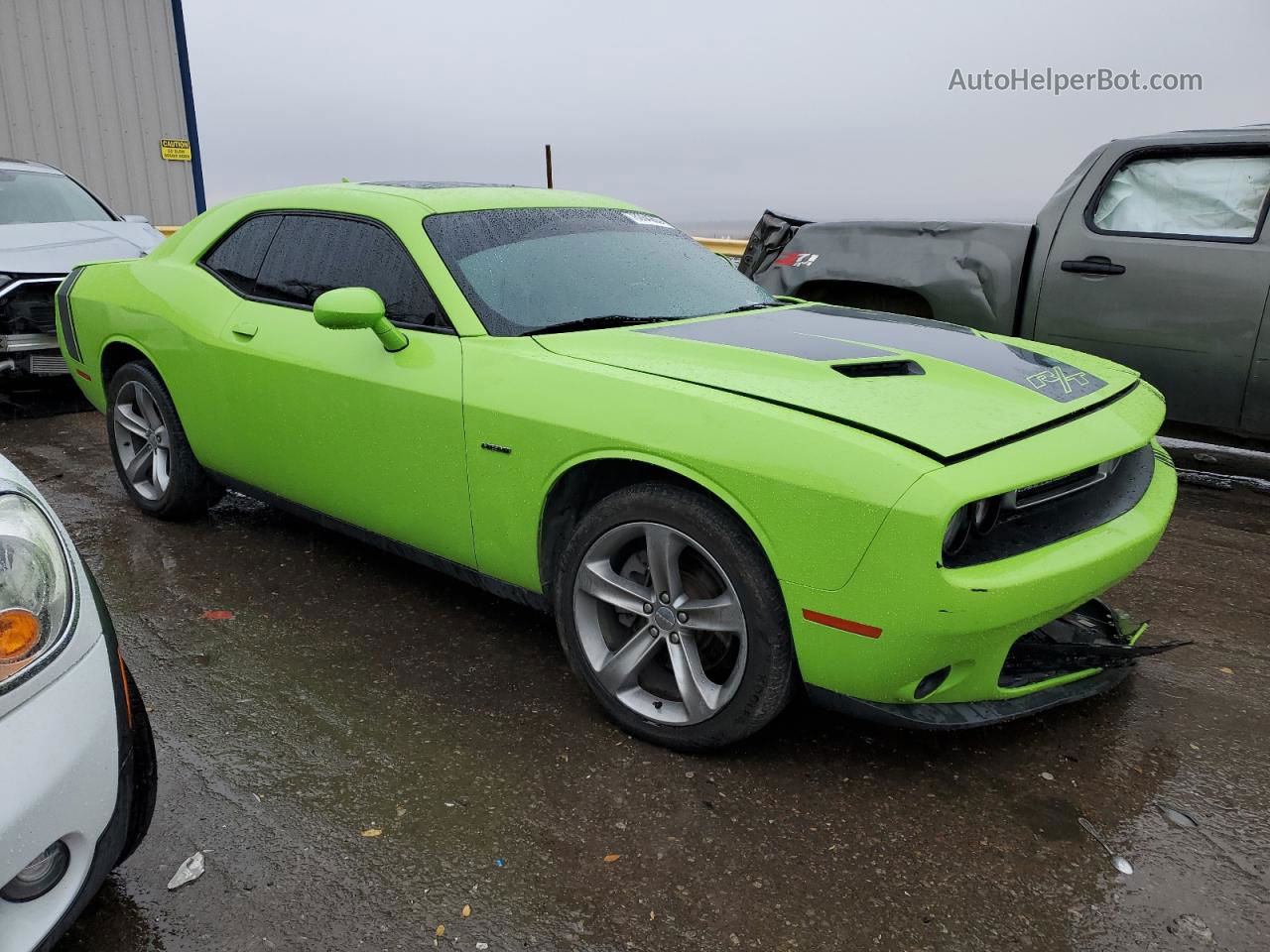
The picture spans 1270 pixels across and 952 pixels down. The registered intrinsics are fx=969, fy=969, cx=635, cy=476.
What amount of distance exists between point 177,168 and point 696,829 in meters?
15.2

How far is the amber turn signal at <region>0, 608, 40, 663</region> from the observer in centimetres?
157

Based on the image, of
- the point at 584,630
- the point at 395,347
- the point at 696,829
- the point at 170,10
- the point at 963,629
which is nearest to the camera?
the point at 963,629

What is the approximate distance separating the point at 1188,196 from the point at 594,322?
358 cm

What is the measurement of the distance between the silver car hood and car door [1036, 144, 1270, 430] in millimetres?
6591

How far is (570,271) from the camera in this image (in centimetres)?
328

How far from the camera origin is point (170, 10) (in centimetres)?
1406

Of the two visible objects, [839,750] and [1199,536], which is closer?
[839,750]

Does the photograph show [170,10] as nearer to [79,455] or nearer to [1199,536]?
[79,455]

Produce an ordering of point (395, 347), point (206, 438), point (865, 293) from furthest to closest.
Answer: point (865, 293), point (206, 438), point (395, 347)

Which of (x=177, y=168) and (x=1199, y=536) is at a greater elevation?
(x=177, y=168)

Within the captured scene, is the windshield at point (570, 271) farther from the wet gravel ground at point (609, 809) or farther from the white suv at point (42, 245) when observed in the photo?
the white suv at point (42, 245)

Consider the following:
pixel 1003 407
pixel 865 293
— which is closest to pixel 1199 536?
pixel 865 293

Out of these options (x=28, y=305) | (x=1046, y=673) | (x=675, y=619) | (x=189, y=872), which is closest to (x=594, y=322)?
(x=675, y=619)

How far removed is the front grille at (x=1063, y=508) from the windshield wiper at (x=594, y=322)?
131 centimetres
